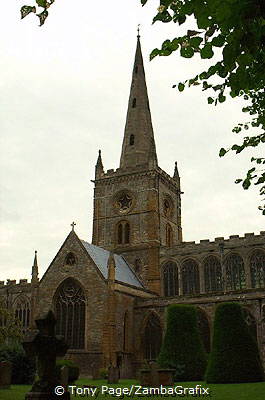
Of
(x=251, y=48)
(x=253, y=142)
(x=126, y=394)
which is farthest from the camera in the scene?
(x=126, y=394)

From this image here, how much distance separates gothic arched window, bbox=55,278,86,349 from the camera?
34.6 meters

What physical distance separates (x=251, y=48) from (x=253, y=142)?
15.2 feet

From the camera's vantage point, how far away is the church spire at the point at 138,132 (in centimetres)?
4847

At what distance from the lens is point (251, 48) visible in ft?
14.3

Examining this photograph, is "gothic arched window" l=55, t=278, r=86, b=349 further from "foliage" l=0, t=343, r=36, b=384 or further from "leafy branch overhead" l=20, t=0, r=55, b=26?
"leafy branch overhead" l=20, t=0, r=55, b=26

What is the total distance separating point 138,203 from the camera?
1812 inches

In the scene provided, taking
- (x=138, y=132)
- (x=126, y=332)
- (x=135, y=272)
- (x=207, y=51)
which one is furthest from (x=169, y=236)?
(x=207, y=51)

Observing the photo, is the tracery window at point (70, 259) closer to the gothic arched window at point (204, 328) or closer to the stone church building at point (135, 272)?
the stone church building at point (135, 272)

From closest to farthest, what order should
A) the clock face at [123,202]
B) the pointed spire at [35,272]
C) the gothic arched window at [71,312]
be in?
1. the gothic arched window at [71,312]
2. the pointed spire at [35,272]
3. the clock face at [123,202]

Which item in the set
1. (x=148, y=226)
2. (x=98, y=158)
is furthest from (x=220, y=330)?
(x=98, y=158)

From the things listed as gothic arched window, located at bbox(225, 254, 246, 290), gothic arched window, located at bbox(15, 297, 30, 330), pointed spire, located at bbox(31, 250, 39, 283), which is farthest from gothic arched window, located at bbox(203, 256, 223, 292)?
gothic arched window, located at bbox(15, 297, 30, 330)

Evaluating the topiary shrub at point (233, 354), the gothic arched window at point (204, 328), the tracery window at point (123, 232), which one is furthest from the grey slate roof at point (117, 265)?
the topiary shrub at point (233, 354)

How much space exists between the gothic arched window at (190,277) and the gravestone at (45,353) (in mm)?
29820

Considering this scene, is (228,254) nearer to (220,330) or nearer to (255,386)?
(220,330)
